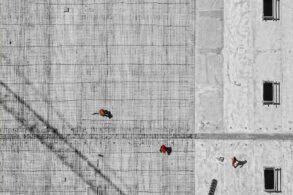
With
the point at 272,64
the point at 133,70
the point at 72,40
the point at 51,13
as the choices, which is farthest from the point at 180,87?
the point at 51,13

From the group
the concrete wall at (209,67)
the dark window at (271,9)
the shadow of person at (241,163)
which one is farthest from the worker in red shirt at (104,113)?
the dark window at (271,9)

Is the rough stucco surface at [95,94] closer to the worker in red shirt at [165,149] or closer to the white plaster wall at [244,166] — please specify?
the worker in red shirt at [165,149]

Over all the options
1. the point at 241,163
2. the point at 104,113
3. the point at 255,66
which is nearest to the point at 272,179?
the point at 241,163

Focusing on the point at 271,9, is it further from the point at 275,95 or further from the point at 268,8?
the point at 275,95

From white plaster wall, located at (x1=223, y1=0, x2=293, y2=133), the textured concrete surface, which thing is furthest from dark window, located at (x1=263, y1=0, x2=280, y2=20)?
the textured concrete surface

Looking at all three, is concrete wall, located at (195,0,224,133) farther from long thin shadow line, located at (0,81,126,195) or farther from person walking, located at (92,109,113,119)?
long thin shadow line, located at (0,81,126,195)

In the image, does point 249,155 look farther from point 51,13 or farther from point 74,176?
point 51,13
